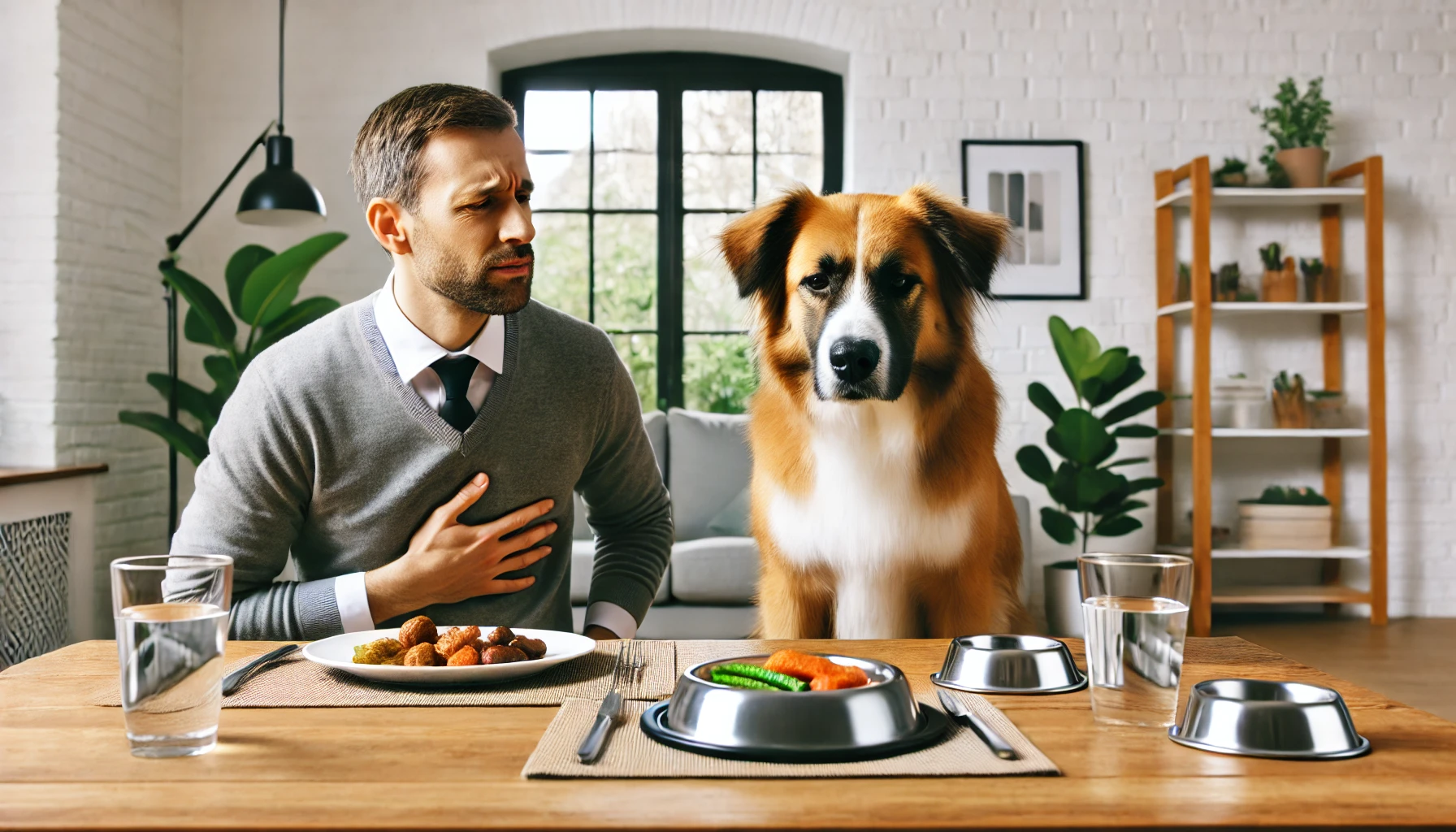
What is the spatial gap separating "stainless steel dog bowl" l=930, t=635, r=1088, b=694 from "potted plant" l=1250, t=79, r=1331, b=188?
3937mm

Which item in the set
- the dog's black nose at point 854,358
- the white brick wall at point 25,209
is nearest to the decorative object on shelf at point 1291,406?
the dog's black nose at point 854,358

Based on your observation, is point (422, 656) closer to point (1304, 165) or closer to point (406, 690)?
point (406, 690)

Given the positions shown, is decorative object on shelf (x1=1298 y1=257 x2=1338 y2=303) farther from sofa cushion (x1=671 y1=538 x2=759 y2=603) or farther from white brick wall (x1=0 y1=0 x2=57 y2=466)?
white brick wall (x1=0 y1=0 x2=57 y2=466)

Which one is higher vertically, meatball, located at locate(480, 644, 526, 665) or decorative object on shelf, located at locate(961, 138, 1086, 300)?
decorative object on shelf, located at locate(961, 138, 1086, 300)

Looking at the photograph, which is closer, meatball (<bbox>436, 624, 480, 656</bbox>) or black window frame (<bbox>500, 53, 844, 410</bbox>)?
meatball (<bbox>436, 624, 480, 656</bbox>)

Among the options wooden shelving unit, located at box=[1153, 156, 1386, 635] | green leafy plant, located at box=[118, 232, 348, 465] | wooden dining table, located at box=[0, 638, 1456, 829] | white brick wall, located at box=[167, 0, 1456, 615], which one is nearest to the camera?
wooden dining table, located at box=[0, 638, 1456, 829]

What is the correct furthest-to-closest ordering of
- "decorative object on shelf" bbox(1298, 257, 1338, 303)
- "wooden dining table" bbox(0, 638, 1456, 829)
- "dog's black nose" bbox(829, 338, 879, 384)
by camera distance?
"decorative object on shelf" bbox(1298, 257, 1338, 303)
"dog's black nose" bbox(829, 338, 879, 384)
"wooden dining table" bbox(0, 638, 1456, 829)

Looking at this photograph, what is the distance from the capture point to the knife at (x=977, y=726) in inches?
25.5

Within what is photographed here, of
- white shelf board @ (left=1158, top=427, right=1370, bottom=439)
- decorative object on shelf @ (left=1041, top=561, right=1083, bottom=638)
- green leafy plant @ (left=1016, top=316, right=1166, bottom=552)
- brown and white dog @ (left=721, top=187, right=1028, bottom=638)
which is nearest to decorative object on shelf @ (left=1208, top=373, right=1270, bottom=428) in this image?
white shelf board @ (left=1158, top=427, right=1370, bottom=439)

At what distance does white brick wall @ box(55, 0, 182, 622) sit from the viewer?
→ 3.52m

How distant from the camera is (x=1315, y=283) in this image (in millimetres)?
4238

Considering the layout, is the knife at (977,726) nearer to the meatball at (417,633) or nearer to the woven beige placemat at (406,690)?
the woven beige placemat at (406,690)

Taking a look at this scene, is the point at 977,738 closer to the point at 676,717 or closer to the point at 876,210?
the point at 676,717

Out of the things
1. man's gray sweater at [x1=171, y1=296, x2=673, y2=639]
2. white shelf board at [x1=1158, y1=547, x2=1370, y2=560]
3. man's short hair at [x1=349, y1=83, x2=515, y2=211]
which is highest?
man's short hair at [x1=349, y1=83, x2=515, y2=211]
